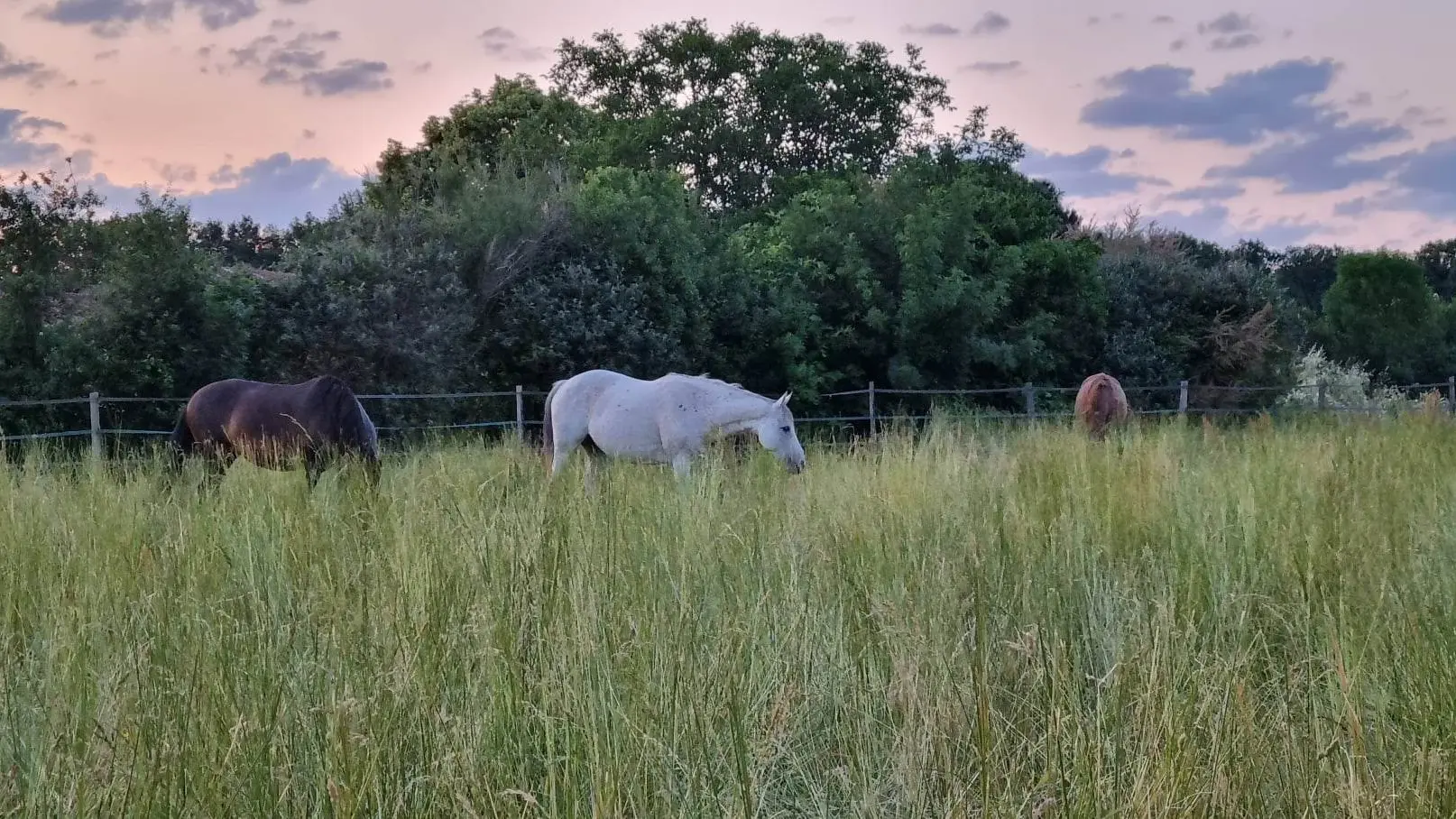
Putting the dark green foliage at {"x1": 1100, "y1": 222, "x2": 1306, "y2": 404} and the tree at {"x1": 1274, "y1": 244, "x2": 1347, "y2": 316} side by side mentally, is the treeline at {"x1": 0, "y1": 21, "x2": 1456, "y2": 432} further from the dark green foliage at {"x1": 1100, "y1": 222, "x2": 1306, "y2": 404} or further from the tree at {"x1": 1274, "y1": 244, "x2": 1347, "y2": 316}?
the tree at {"x1": 1274, "y1": 244, "x2": 1347, "y2": 316}

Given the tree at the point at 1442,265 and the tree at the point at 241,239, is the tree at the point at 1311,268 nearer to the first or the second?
the tree at the point at 1442,265

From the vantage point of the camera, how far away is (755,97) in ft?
91.4

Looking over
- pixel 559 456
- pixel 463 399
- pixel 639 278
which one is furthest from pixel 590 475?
pixel 639 278

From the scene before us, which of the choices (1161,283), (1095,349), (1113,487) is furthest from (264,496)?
(1161,283)

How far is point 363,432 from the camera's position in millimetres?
7762

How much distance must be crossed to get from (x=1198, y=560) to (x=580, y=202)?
1221cm

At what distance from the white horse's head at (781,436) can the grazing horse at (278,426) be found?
2.89 metres

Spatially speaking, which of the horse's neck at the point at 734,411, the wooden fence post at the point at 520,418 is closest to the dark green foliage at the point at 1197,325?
the wooden fence post at the point at 520,418

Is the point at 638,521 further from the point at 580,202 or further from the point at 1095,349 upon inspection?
the point at 1095,349

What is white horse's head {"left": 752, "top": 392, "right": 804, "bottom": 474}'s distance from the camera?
7.96 meters

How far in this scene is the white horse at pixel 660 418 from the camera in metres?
8.21

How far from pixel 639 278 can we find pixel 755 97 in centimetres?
1484

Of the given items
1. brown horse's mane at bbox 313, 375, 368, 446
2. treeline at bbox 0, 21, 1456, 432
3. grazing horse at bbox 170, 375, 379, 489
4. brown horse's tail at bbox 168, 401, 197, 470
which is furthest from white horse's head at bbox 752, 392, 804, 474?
treeline at bbox 0, 21, 1456, 432

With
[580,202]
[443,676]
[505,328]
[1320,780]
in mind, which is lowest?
[1320,780]
